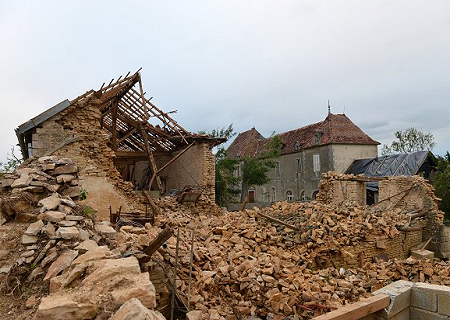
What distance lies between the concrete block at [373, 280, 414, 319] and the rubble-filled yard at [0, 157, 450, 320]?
1.27m

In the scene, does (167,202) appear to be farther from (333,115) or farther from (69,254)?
(333,115)

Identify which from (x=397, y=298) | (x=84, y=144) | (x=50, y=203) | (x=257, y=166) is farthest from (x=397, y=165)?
(x=50, y=203)

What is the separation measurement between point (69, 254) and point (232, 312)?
9.88ft

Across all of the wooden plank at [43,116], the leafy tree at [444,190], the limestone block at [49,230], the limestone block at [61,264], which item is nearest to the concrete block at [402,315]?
the limestone block at [61,264]

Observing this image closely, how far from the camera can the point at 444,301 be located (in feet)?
12.9

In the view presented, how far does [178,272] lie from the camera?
17.3 ft

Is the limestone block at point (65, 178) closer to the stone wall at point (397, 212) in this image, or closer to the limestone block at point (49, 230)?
the limestone block at point (49, 230)

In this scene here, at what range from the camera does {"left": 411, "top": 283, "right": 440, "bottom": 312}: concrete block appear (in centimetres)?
405

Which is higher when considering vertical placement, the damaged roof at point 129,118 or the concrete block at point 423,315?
the damaged roof at point 129,118

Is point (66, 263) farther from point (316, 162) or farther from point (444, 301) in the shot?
point (316, 162)

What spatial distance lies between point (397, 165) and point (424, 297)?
18107 mm

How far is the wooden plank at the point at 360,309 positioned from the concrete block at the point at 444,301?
643mm

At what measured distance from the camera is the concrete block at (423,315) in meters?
4.01

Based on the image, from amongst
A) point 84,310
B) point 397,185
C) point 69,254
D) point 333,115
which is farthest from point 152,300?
point 333,115
